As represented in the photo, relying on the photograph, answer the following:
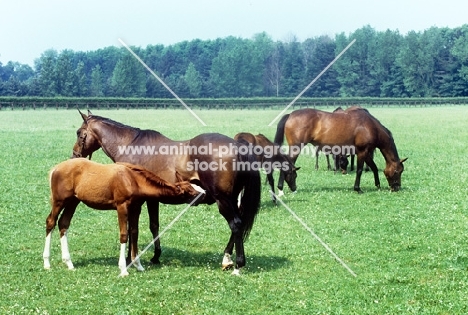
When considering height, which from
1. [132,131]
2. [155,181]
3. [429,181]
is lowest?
[429,181]

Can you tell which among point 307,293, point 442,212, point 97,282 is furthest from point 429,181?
point 97,282

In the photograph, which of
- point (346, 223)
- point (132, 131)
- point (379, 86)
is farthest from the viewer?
point (379, 86)

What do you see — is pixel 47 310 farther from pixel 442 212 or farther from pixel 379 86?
pixel 379 86

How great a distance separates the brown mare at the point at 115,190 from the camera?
9328mm

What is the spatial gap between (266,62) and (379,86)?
22429 millimetres

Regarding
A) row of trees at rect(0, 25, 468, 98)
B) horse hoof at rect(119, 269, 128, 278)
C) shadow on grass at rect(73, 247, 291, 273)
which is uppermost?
row of trees at rect(0, 25, 468, 98)

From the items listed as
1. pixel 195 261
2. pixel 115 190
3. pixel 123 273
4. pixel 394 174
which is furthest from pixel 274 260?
pixel 394 174

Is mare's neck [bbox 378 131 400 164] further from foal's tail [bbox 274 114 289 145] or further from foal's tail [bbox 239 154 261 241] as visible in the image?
foal's tail [bbox 239 154 261 241]

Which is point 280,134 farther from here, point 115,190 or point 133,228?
point 115,190

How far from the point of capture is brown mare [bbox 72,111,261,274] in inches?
374

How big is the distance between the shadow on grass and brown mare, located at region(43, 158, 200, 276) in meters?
0.59

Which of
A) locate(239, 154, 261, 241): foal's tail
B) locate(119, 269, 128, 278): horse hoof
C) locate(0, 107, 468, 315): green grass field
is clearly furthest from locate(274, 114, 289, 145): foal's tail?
locate(119, 269, 128, 278): horse hoof

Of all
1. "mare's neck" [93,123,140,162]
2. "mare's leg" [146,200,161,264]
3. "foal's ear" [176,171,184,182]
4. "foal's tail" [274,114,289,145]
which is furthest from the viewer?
"foal's tail" [274,114,289,145]

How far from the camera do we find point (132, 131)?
1104 cm
